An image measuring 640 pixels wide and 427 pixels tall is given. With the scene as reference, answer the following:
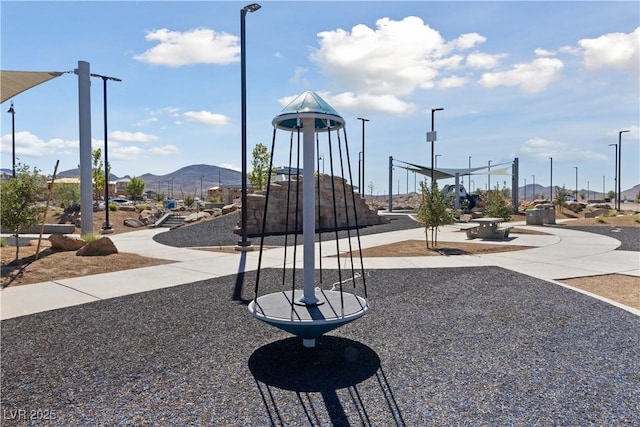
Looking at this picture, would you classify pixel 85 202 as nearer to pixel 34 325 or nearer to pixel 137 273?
pixel 137 273

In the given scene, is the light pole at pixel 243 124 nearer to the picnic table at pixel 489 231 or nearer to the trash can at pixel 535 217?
the picnic table at pixel 489 231

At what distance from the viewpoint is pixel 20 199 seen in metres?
10.7

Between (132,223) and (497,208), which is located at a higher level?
(497,208)

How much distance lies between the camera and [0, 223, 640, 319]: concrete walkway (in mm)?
7445

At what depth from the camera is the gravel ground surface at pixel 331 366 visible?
3.63m

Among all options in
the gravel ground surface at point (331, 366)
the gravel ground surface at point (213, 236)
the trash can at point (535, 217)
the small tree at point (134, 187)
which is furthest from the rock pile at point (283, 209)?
the small tree at point (134, 187)

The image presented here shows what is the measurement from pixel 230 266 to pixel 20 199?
5696 mm

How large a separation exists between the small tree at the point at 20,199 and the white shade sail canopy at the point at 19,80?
250cm

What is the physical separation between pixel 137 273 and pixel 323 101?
22.4 ft

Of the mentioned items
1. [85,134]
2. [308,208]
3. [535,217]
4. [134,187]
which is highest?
[134,187]

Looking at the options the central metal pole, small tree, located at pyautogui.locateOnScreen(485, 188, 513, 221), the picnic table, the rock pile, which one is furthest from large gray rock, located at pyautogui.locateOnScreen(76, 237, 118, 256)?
small tree, located at pyautogui.locateOnScreen(485, 188, 513, 221)

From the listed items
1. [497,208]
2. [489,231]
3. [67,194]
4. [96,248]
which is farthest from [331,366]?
[67,194]

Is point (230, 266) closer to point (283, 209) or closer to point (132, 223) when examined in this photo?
point (283, 209)

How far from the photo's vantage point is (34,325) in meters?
5.83
